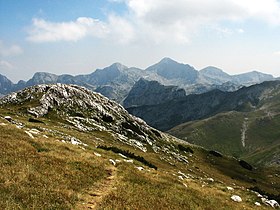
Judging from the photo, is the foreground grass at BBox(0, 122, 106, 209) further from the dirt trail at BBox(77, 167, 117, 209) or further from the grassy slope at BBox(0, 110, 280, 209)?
the dirt trail at BBox(77, 167, 117, 209)

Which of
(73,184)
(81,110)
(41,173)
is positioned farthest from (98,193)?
(81,110)

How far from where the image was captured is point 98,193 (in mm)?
20953

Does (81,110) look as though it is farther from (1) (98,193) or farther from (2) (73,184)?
(1) (98,193)

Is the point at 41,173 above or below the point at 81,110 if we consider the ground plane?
below

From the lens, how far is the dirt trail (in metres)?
18.3

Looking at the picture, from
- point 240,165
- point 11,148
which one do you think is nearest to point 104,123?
point 240,165

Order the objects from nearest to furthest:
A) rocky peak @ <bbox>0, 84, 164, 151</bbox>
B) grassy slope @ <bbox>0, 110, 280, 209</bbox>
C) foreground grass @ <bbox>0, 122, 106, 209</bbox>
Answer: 1. foreground grass @ <bbox>0, 122, 106, 209</bbox>
2. grassy slope @ <bbox>0, 110, 280, 209</bbox>
3. rocky peak @ <bbox>0, 84, 164, 151</bbox>

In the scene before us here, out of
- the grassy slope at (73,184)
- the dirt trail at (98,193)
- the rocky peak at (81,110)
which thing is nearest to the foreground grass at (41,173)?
the grassy slope at (73,184)

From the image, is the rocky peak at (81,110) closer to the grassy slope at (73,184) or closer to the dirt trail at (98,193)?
the grassy slope at (73,184)

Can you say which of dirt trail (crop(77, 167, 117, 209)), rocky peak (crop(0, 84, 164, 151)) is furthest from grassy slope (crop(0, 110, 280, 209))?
rocky peak (crop(0, 84, 164, 151))

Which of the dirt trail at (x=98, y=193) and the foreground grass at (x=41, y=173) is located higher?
the foreground grass at (x=41, y=173)

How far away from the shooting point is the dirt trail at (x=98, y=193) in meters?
18.3

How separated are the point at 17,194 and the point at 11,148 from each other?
344 inches

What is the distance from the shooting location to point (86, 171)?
2447cm
